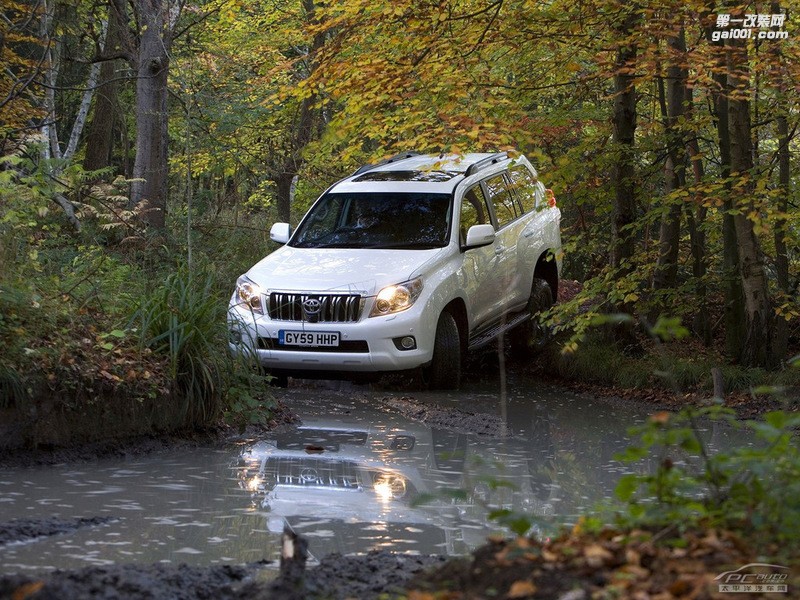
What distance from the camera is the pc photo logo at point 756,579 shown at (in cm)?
328

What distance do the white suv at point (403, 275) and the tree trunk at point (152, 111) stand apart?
3.98 meters

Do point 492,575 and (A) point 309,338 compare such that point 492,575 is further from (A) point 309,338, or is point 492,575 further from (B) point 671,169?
(B) point 671,169

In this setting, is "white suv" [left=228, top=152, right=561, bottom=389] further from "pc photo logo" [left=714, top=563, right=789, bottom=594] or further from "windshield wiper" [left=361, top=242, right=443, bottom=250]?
"pc photo logo" [left=714, top=563, right=789, bottom=594]

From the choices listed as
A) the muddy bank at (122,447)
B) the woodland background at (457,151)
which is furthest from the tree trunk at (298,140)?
the muddy bank at (122,447)

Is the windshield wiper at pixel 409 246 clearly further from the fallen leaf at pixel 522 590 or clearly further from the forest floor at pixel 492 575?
the fallen leaf at pixel 522 590

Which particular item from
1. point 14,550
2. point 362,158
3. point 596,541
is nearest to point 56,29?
point 362,158

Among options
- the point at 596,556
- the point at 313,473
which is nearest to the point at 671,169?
the point at 313,473

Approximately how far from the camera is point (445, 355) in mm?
10648

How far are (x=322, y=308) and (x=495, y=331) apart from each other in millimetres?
2524

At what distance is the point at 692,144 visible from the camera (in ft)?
45.8

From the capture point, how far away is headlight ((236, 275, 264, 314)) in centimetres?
1020

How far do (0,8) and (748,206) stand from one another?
958cm

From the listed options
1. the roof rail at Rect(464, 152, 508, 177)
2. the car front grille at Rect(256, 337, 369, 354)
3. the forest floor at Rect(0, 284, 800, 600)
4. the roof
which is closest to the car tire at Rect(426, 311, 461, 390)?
the car front grille at Rect(256, 337, 369, 354)

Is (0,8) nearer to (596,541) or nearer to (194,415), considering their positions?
(194,415)
